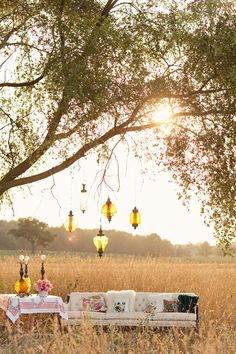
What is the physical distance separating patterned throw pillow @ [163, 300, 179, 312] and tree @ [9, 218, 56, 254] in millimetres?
45191

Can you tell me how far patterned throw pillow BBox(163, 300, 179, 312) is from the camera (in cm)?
1351

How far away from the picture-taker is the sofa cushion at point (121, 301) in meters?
13.4

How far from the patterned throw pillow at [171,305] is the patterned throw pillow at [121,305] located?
0.71m

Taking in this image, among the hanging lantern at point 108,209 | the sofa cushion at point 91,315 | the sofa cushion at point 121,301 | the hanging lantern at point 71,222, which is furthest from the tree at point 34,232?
the hanging lantern at point 108,209

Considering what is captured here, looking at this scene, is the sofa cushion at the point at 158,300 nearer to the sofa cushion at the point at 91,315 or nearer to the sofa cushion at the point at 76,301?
the sofa cushion at the point at 91,315

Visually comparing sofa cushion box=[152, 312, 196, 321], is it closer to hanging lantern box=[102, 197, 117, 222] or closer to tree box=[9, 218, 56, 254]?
hanging lantern box=[102, 197, 117, 222]

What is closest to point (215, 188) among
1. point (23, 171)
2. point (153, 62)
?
point (153, 62)

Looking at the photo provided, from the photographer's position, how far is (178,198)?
1323 centimetres

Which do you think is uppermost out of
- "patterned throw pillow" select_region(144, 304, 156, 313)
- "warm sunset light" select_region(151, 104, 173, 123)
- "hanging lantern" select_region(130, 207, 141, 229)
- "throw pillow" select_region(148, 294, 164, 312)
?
"warm sunset light" select_region(151, 104, 173, 123)

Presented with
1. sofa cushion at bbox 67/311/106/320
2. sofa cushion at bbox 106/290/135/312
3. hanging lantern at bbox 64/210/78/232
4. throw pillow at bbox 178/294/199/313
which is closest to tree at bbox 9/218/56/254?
hanging lantern at bbox 64/210/78/232

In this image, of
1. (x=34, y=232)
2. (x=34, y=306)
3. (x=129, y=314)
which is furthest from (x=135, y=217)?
(x=34, y=232)

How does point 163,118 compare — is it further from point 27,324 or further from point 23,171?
point 27,324

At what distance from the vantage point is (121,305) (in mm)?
A: 13406

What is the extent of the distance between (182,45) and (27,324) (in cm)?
553
